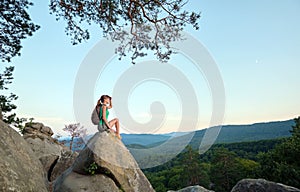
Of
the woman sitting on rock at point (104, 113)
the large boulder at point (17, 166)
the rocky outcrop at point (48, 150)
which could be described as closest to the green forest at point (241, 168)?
the rocky outcrop at point (48, 150)

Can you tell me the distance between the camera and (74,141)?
28.2 meters


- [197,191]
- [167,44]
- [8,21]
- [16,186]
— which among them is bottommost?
[197,191]


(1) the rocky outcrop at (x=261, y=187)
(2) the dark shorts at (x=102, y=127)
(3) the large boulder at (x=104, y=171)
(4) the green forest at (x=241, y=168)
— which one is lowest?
(4) the green forest at (x=241, y=168)

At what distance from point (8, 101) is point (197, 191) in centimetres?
1636

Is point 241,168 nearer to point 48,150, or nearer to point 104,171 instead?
point 48,150

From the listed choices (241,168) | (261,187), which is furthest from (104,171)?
(241,168)

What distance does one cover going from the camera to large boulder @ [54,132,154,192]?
6.00 meters

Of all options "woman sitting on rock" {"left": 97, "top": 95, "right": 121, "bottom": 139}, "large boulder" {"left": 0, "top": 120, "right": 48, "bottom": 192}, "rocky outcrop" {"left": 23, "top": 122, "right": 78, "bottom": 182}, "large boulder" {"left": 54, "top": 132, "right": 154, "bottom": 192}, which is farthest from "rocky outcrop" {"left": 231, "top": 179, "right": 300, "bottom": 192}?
"large boulder" {"left": 0, "top": 120, "right": 48, "bottom": 192}

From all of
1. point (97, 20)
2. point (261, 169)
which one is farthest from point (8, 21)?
point (261, 169)

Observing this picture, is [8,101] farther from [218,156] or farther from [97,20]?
[218,156]

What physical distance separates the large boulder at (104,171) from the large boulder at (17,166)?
1.31 m

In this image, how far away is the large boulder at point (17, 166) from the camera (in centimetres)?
393

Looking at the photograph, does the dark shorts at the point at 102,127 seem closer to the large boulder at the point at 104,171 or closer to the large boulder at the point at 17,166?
the large boulder at the point at 104,171

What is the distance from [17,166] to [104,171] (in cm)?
248
